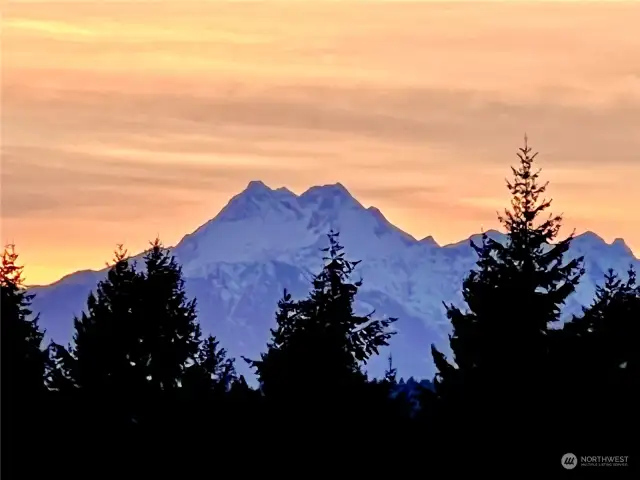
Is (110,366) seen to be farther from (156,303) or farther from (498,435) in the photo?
(498,435)

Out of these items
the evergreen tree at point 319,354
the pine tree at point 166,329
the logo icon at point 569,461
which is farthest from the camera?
the pine tree at point 166,329

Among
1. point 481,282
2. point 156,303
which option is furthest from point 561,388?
point 156,303

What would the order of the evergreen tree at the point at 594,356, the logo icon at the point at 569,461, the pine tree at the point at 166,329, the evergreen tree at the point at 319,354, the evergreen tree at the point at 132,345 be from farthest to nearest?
the pine tree at the point at 166,329, the evergreen tree at the point at 132,345, the evergreen tree at the point at 319,354, the evergreen tree at the point at 594,356, the logo icon at the point at 569,461

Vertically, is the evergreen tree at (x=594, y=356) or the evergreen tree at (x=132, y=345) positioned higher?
the evergreen tree at (x=132, y=345)

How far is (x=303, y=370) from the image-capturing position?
3394cm

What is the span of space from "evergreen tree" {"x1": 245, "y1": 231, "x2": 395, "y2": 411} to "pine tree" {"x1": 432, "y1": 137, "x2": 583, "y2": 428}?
2120 millimetres

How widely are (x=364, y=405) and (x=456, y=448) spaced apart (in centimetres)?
346

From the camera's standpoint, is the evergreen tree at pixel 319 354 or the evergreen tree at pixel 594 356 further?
the evergreen tree at pixel 319 354

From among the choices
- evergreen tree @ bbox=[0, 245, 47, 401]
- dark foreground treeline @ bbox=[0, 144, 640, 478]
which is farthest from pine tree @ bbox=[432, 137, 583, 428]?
evergreen tree @ bbox=[0, 245, 47, 401]

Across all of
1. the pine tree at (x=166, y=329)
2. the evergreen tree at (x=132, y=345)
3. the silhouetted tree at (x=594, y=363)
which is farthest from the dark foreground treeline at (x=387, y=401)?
the pine tree at (x=166, y=329)

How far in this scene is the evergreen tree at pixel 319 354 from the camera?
33.3m

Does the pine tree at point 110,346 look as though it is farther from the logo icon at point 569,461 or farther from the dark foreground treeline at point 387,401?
the logo icon at point 569,461

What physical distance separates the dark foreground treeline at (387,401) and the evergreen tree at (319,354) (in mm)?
41

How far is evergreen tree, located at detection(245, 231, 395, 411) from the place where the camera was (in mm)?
33281
